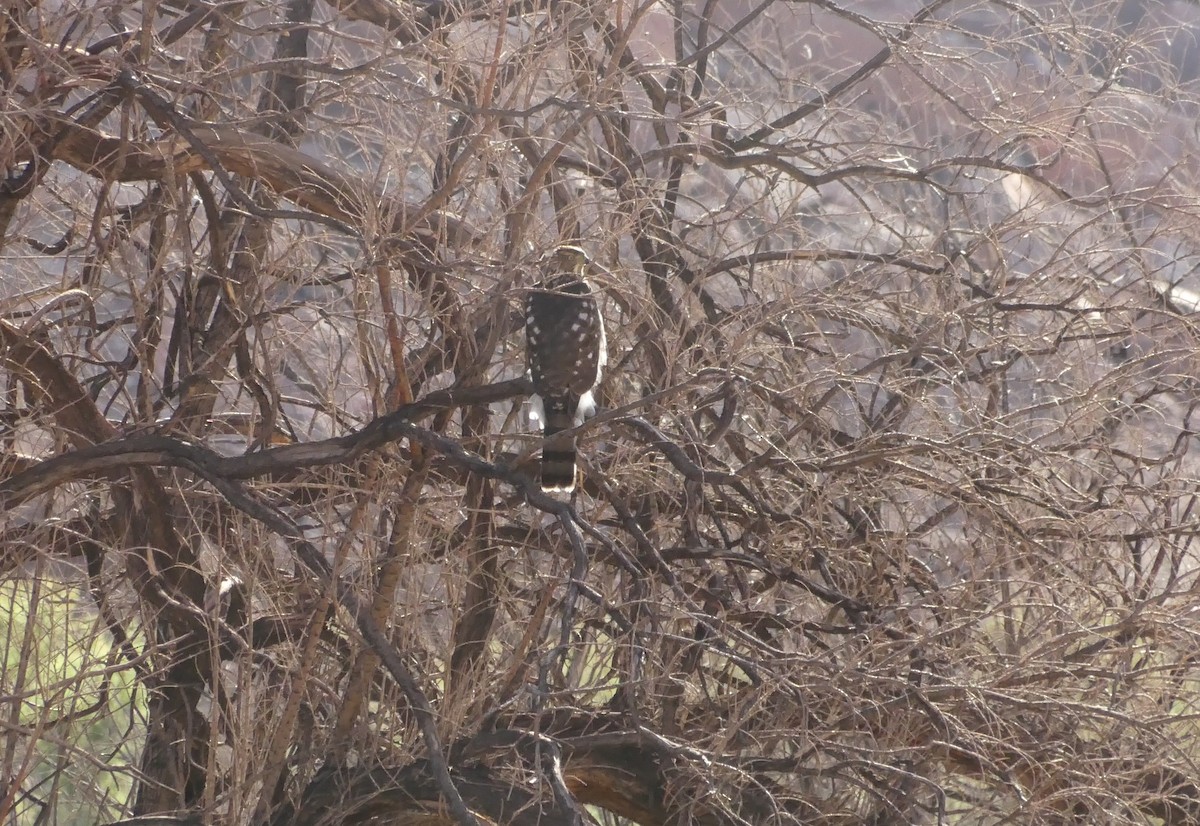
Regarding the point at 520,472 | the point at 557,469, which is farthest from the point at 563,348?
the point at 520,472

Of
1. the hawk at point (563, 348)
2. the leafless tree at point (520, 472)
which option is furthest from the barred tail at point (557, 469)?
the hawk at point (563, 348)

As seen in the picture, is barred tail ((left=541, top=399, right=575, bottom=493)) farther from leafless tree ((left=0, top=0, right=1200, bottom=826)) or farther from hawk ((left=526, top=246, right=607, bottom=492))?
hawk ((left=526, top=246, right=607, bottom=492))

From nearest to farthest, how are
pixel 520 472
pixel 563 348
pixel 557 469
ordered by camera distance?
pixel 520 472 → pixel 557 469 → pixel 563 348

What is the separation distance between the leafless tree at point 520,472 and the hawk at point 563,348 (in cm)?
12

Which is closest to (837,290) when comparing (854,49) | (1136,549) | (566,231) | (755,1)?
(566,231)

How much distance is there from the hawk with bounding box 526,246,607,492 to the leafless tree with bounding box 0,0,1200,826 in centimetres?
12

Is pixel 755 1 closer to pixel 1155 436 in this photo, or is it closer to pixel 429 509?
pixel 1155 436

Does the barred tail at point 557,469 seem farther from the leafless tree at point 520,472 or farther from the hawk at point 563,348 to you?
the hawk at point 563,348

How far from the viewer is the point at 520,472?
364cm

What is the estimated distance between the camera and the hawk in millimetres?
4332

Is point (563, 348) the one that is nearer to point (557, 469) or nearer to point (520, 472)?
point (557, 469)

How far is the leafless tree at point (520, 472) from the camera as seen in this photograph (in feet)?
11.9

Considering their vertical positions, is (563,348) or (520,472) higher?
(563,348)

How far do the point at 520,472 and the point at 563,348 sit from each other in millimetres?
888
